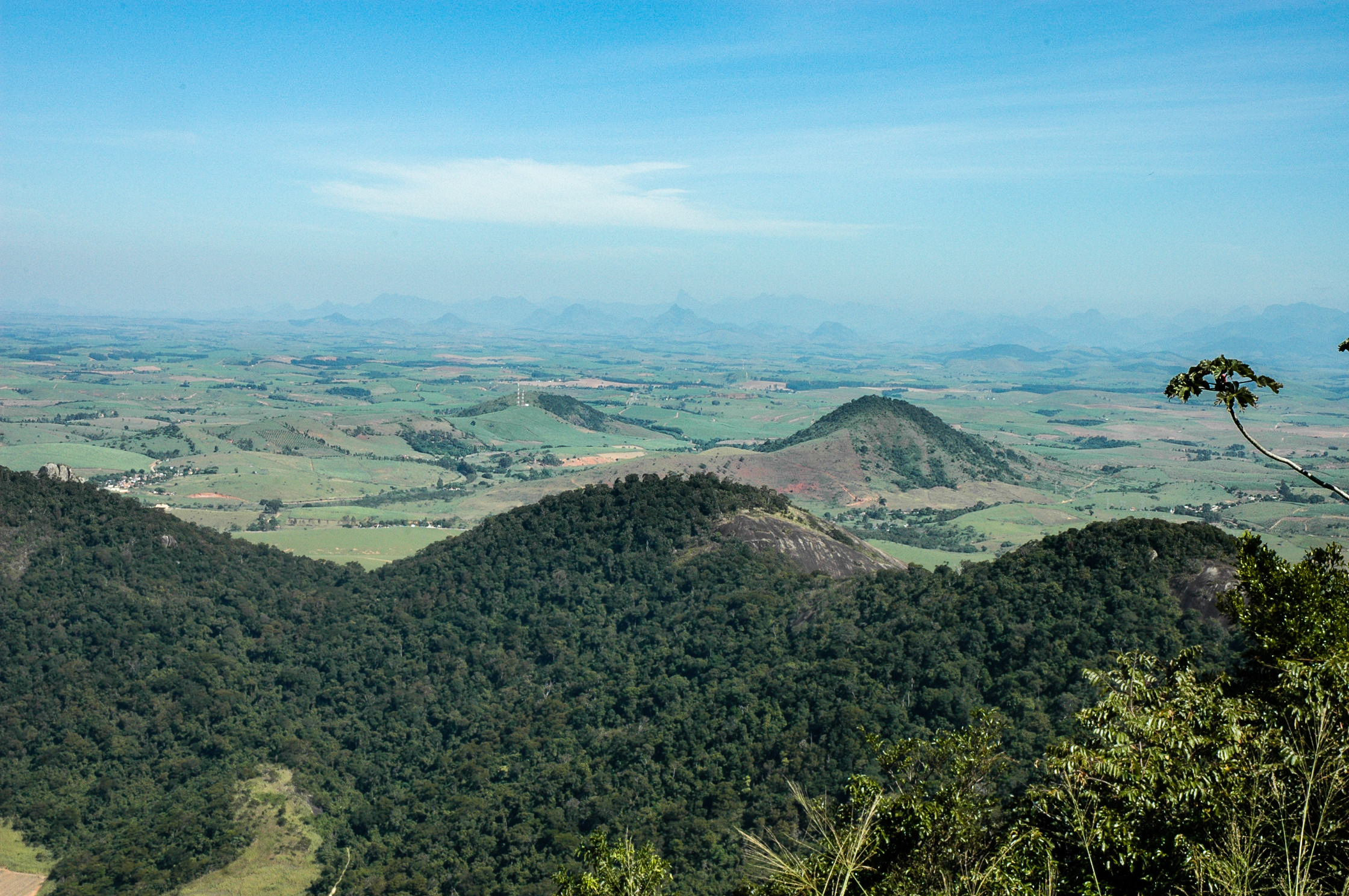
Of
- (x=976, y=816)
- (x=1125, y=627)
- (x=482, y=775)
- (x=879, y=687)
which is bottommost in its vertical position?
(x=482, y=775)

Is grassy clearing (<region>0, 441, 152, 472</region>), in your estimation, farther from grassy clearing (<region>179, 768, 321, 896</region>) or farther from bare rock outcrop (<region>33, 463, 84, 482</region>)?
grassy clearing (<region>179, 768, 321, 896</region>)

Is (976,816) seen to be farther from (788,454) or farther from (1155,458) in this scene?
(1155,458)

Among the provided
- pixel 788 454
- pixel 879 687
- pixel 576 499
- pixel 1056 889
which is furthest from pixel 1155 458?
pixel 1056 889

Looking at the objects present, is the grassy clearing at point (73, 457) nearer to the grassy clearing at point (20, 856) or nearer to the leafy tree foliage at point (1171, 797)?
the grassy clearing at point (20, 856)

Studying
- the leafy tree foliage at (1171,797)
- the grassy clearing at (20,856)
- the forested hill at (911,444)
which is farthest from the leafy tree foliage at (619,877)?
the forested hill at (911,444)

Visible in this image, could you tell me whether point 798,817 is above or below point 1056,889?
below

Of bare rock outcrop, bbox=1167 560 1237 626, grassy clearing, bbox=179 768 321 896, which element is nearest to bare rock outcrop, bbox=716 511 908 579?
bare rock outcrop, bbox=1167 560 1237 626
